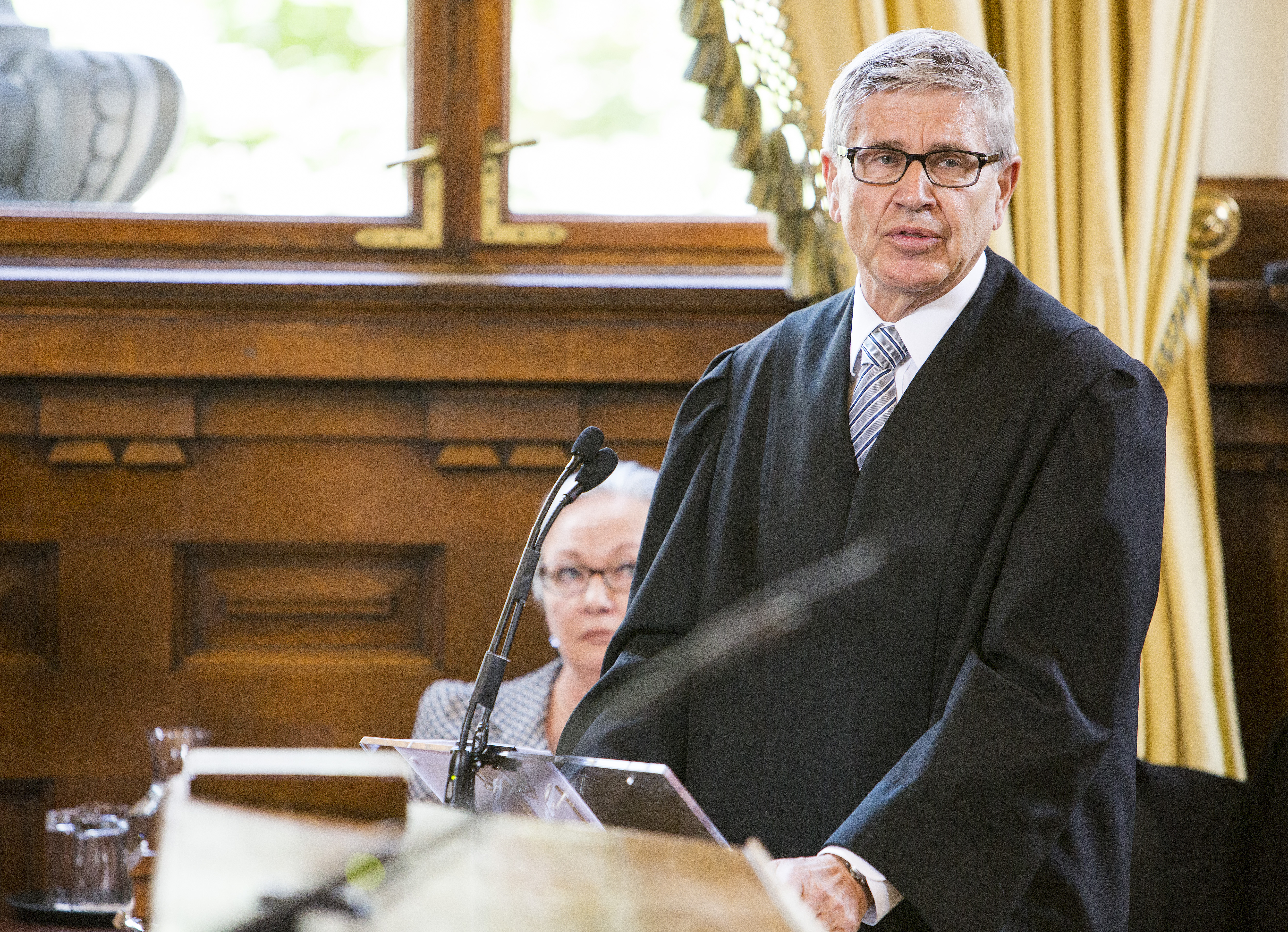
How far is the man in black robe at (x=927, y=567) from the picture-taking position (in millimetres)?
1373

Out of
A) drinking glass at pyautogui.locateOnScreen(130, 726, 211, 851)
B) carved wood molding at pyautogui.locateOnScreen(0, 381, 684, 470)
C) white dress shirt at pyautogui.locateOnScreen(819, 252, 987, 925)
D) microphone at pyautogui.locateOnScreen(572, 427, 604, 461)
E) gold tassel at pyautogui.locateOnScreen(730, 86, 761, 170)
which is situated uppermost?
gold tassel at pyautogui.locateOnScreen(730, 86, 761, 170)

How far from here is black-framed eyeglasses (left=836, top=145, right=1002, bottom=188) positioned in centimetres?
154

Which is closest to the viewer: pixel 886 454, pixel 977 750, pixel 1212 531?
pixel 977 750

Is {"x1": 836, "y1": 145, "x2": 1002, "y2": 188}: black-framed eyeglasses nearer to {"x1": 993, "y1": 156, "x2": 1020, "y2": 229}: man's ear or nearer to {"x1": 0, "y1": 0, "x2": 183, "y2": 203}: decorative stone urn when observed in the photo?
{"x1": 993, "y1": 156, "x2": 1020, "y2": 229}: man's ear

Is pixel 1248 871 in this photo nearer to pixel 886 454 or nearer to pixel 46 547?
pixel 886 454

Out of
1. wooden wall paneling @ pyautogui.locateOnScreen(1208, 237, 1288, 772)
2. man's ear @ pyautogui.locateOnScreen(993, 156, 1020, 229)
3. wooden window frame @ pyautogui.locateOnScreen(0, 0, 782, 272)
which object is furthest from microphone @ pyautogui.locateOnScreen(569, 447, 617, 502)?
wooden wall paneling @ pyautogui.locateOnScreen(1208, 237, 1288, 772)

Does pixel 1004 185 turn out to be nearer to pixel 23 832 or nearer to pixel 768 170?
pixel 768 170

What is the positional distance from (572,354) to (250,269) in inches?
25.6

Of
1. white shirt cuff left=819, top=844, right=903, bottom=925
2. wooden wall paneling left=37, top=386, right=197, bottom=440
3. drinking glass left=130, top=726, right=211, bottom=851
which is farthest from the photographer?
wooden wall paneling left=37, top=386, right=197, bottom=440

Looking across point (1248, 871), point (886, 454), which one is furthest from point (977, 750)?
point (1248, 871)

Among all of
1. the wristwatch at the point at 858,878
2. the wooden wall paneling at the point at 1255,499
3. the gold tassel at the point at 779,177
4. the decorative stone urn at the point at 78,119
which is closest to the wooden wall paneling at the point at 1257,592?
the wooden wall paneling at the point at 1255,499

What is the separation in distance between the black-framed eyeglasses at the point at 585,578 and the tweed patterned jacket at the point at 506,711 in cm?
17

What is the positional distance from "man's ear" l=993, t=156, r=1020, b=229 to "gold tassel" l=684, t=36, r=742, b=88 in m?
0.99

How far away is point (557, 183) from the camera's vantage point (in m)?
2.83
